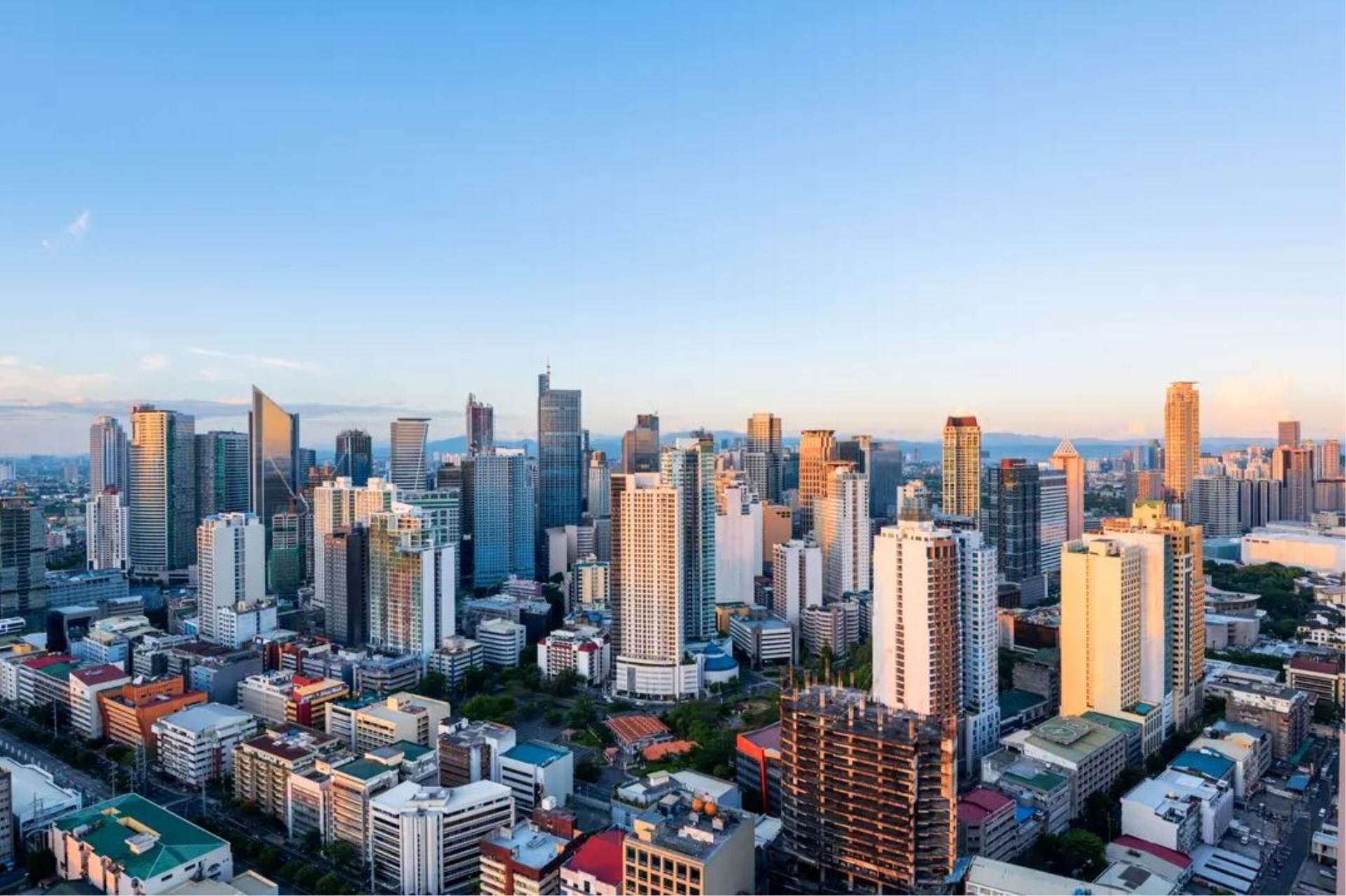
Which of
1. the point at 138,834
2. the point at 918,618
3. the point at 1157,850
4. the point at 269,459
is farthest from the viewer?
the point at 269,459

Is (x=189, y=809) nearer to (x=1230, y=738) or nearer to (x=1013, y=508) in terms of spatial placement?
(x=1230, y=738)

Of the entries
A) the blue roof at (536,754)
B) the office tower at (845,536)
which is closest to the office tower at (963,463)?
the office tower at (845,536)

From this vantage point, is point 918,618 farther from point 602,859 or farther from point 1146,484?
point 1146,484

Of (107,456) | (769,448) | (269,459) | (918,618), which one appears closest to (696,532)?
(918,618)

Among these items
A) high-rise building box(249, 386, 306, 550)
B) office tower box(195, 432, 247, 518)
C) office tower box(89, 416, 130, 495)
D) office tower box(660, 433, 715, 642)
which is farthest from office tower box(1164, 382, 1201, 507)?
office tower box(89, 416, 130, 495)

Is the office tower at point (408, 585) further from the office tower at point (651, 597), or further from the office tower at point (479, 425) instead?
the office tower at point (479, 425)

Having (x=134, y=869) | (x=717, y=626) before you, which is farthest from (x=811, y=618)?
(x=134, y=869)
